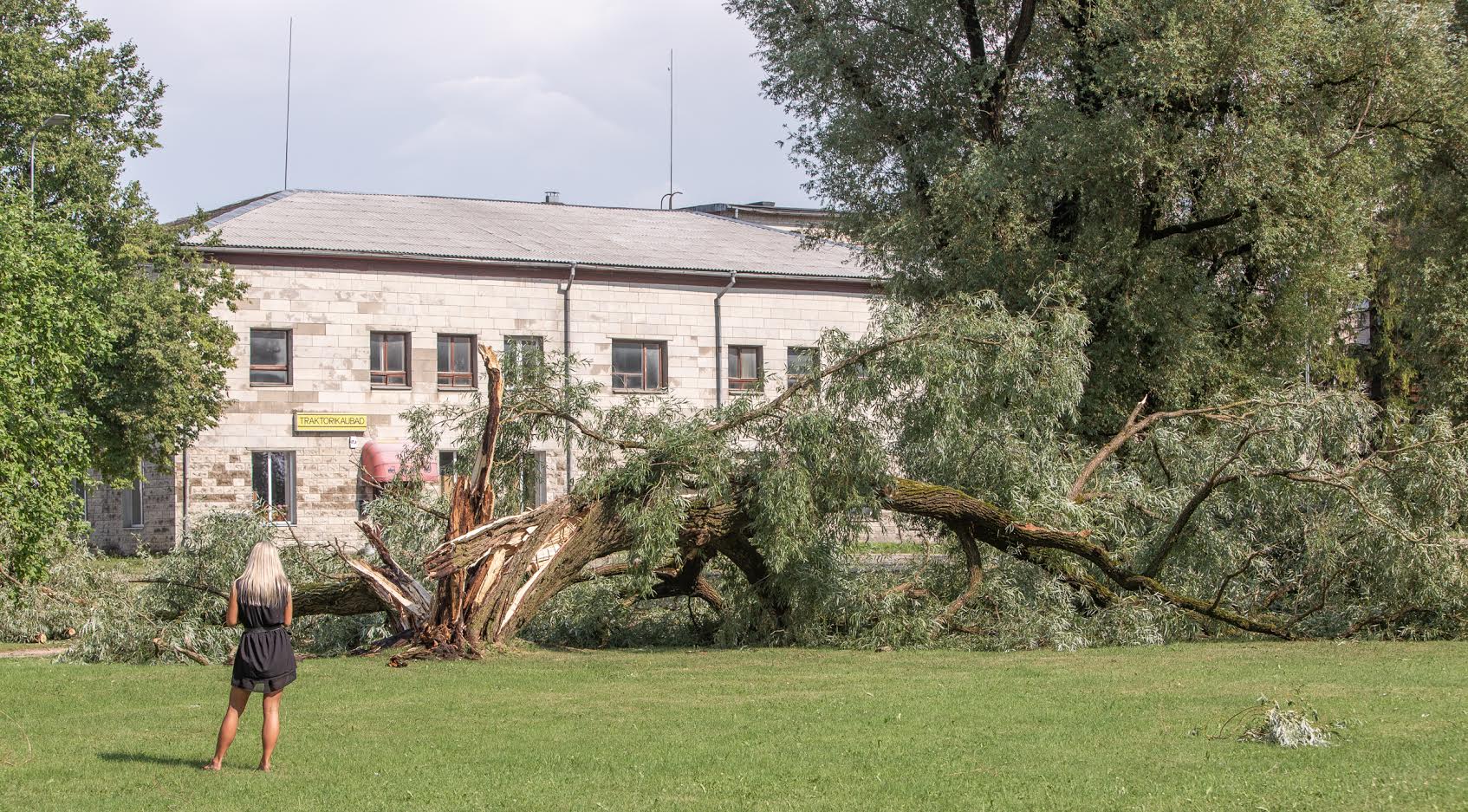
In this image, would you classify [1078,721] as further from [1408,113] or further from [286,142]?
[286,142]

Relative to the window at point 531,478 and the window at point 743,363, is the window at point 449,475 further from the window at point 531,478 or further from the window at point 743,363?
the window at point 743,363

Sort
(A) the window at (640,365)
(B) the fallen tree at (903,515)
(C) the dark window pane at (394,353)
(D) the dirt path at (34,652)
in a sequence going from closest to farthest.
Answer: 1. (B) the fallen tree at (903,515)
2. (D) the dirt path at (34,652)
3. (C) the dark window pane at (394,353)
4. (A) the window at (640,365)

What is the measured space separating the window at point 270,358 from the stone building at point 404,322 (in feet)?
0.15

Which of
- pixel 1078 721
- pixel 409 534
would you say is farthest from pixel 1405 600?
pixel 409 534

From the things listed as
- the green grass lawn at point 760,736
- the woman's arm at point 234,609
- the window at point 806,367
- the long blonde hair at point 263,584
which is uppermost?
the window at point 806,367

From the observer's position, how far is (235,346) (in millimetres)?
36094

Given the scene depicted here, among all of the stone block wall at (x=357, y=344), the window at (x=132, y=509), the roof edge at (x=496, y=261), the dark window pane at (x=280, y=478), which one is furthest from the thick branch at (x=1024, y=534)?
the window at (x=132, y=509)

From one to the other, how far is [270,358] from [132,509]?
5.94m

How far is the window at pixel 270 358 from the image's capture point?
36656mm

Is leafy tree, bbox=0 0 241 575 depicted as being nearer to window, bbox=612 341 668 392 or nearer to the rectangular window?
the rectangular window

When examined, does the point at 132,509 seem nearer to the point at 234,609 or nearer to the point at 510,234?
the point at 510,234

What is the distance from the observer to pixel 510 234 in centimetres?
4231

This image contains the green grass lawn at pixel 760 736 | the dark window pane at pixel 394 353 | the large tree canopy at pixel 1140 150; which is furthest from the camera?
the dark window pane at pixel 394 353

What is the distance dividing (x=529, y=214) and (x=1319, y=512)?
3351cm
